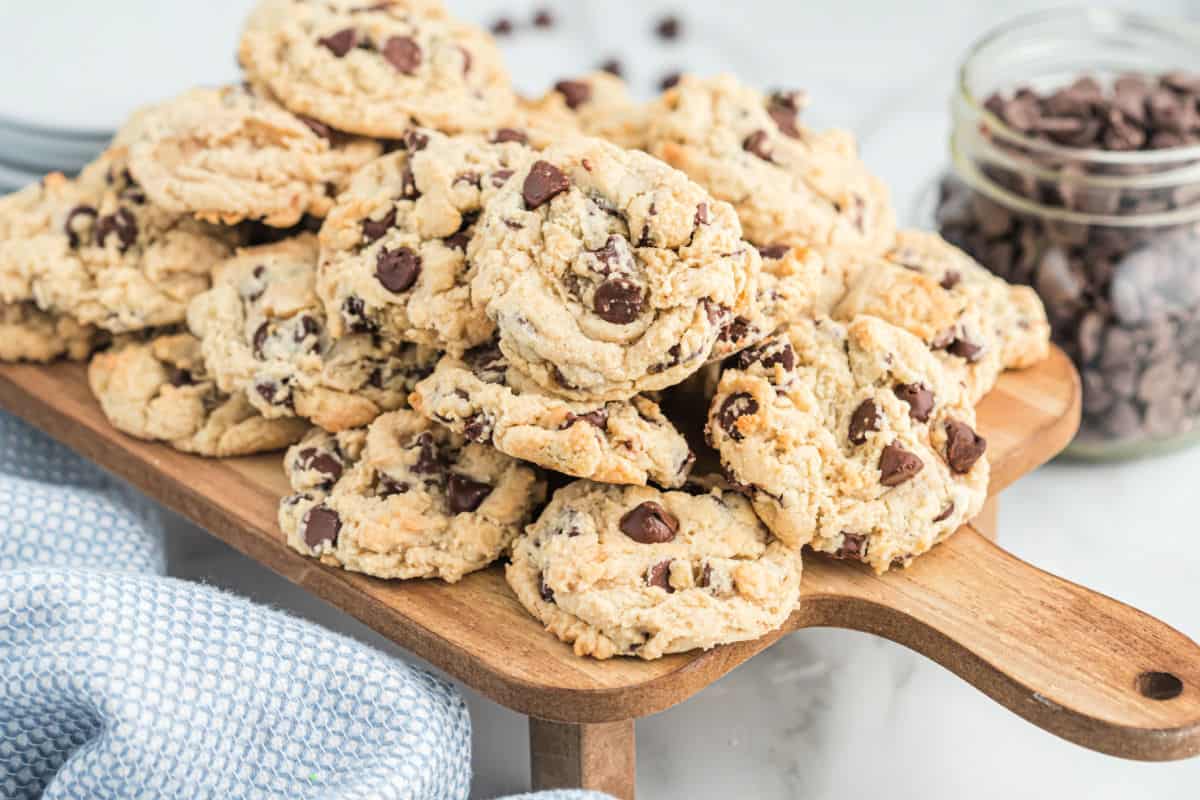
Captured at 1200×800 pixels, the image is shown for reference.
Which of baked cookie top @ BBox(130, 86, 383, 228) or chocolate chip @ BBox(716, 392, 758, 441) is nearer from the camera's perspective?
chocolate chip @ BBox(716, 392, 758, 441)

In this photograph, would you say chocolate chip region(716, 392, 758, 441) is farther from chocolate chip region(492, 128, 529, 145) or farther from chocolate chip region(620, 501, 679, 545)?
chocolate chip region(492, 128, 529, 145)

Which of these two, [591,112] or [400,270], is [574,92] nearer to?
[591,112]

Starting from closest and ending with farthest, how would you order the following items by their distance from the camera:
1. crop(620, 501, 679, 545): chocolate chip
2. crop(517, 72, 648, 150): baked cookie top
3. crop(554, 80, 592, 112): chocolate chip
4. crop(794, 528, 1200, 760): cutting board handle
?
crop(794, 528, 1200, 760): cutting board handle, crop(620, 501, 679, 545): chocolate chip, crop(517, 72, 648, 150): baked cookie top, crop(554, 80, 592, 112): chocolate chip

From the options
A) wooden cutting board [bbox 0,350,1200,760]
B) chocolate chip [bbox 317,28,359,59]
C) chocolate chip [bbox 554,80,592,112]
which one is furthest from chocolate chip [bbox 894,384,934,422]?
chocolate chip [bbox 317,28,359,59]

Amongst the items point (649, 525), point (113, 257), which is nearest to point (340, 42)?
point (113, 257)

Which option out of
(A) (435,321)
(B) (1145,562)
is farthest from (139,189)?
(B) (1145,562)

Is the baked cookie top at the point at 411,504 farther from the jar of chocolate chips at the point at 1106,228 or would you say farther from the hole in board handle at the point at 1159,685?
the jar of chocolate chips at the point at 1106,228

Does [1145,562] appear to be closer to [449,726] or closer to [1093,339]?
[1093,339]
